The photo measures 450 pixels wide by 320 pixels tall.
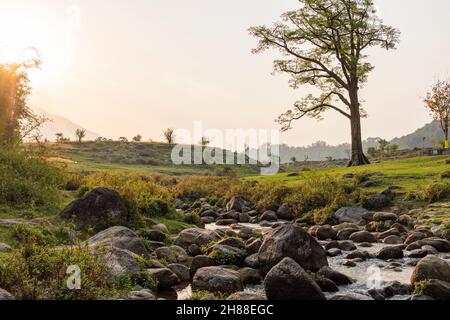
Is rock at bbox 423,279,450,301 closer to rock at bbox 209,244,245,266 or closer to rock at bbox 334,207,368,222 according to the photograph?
rock at bbox 209,244,245,266

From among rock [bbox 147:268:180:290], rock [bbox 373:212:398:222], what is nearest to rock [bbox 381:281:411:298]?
rock [bbox 147:268:180:290]

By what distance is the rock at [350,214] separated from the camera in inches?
852

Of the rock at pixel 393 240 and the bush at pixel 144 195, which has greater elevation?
the bush at pixel 144 195

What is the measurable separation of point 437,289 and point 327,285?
239 cm

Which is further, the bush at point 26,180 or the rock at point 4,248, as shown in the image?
the bush at point 26,180

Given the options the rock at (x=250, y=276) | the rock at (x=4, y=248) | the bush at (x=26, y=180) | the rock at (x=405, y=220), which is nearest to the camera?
the rock at (x=4, y=248)

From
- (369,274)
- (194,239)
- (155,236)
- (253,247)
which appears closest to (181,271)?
(253,247)

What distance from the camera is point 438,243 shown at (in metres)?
14.6

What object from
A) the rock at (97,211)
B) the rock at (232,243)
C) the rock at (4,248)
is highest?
the rock at (97,211)

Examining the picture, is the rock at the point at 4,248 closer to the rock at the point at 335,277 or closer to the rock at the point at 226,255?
the rock at the point at 226,255

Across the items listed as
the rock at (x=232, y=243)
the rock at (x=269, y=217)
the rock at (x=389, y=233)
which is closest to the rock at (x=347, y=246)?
the rock at (x=389, y=233)

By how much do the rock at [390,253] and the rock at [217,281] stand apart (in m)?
5.65
